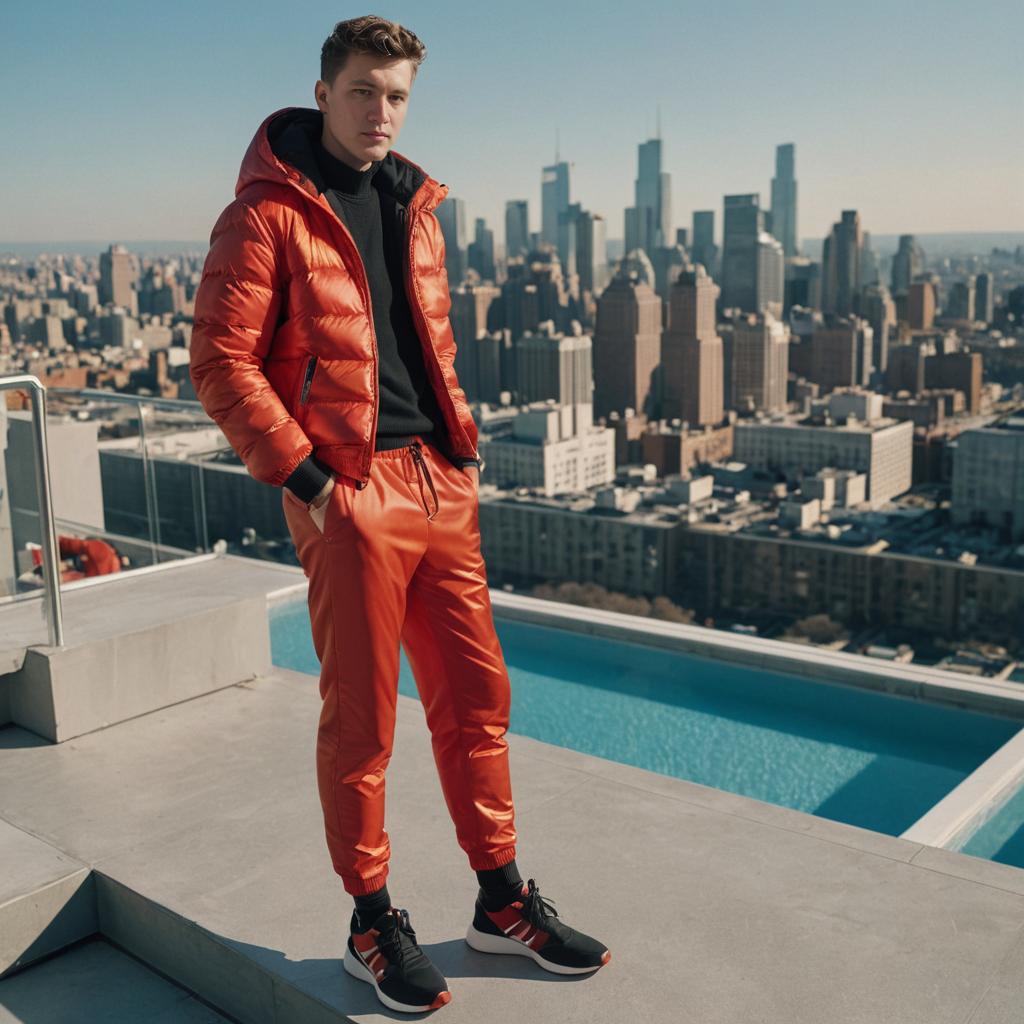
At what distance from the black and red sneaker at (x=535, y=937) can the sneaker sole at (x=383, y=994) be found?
0.35ft

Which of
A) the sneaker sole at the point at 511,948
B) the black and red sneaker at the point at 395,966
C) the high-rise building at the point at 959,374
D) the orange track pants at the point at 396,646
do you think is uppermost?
the orange track pants at the point at 396,646

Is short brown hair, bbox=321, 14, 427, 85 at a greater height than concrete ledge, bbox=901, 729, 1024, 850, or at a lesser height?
greater

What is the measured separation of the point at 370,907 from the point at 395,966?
70mm

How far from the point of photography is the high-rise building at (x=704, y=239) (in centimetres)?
5522

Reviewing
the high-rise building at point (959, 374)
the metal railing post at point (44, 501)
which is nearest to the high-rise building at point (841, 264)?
the high-rise building at point (959, 374)

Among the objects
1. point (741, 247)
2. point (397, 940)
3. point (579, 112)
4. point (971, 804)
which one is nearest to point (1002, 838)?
point (971, 804)

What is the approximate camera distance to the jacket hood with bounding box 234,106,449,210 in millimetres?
1211

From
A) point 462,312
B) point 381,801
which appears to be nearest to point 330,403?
point 381,801

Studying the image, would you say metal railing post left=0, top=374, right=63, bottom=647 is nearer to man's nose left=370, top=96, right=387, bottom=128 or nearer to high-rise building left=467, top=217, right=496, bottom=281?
man's nose left=370, top=96, right=387, bottom=128

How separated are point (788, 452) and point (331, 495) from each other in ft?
108

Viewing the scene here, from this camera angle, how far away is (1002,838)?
2.11 m

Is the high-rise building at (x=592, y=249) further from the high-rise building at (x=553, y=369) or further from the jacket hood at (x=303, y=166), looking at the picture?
the jacket hood at (x=303, y=166)

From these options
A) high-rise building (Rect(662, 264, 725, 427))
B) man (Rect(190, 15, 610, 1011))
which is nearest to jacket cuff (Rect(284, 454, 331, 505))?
man (Rect(190, 15, 610, 1011))

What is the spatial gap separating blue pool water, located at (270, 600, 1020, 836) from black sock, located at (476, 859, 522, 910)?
1097 mm
